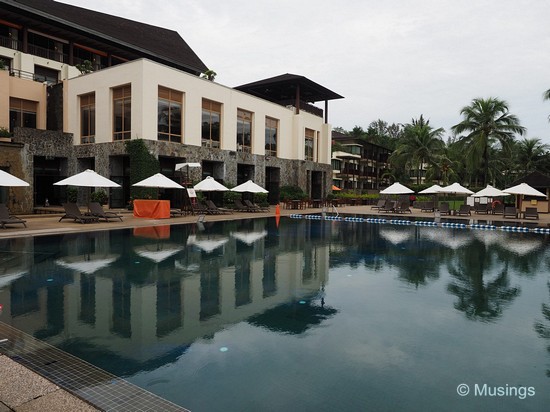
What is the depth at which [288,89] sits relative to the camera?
37.0 metres

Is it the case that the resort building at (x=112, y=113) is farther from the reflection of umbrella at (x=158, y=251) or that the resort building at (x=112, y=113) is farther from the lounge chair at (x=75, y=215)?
the reflection of umbrella at (x=158, y=251)

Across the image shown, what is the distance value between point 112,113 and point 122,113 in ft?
2.87

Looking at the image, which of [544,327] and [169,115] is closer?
[544,327]

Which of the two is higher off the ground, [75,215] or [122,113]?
[122,113]

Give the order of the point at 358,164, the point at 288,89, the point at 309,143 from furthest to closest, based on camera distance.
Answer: the point at 358,164 → the point at 309,143 → the point at 288,89

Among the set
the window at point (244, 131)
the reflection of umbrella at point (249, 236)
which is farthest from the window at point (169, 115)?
the reflection of umbrella at point (249, 236)

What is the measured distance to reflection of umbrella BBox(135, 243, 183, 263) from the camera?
32.1ft

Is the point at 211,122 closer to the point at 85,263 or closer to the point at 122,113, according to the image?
the point at 122,113

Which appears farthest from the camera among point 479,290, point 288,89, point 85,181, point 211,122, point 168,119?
point 288,89

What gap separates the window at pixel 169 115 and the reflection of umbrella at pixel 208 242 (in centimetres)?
1206

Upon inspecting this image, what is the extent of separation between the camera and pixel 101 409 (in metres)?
3.05

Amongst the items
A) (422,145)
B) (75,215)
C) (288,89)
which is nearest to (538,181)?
(422,145)

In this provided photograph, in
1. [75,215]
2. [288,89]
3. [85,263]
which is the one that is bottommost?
[85,263]

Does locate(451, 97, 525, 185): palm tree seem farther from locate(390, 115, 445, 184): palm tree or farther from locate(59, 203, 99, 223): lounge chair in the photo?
locate(59, 203, 99, 223): lounge chair
